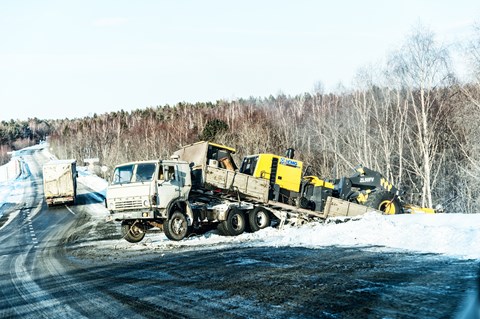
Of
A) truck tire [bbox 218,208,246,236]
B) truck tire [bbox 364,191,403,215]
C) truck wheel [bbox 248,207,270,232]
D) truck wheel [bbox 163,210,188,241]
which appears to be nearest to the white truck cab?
truck wheel [bbox 163,210,188,241]

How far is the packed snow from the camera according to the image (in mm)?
12222

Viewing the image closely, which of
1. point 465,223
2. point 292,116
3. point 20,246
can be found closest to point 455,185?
point 292,116

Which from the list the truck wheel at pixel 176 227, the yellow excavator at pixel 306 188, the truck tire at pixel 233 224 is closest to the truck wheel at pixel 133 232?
the truck wheel at pixel 176 227

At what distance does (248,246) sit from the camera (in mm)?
15320

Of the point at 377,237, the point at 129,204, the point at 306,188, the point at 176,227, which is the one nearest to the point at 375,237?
the point at 377,237

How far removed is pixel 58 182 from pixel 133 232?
20.5 metres

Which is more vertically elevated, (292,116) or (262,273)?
(292,116)

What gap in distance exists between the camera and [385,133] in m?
42.5

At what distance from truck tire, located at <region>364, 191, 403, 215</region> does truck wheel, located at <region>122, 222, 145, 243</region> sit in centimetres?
928

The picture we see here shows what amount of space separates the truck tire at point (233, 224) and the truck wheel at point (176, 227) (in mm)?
1565

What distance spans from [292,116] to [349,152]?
18332 millimetres

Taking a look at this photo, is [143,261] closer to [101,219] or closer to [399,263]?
[399,263]

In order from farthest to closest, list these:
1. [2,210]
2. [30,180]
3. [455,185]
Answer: [30,180], [455,185], [2,210]

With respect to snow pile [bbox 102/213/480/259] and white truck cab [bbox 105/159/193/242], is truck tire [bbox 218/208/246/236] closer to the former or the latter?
snow pile [bbox 102/213/480/259]
